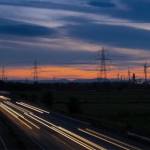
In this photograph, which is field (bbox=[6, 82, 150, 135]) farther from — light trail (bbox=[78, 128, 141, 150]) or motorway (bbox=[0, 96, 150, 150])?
motorway (bbox=[0, 96, 150, 150])

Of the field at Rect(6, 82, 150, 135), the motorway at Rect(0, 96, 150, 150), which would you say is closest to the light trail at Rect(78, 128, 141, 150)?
the motorway at Rect(0, 96, 150, 150)

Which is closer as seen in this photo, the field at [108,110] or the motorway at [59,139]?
the motorway at [59,139]

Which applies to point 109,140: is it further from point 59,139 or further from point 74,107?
point 74,107

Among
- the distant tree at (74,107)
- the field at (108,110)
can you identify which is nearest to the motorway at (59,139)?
the field at (108,110)

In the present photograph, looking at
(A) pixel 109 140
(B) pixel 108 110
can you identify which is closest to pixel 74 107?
(B) pixel 108 110

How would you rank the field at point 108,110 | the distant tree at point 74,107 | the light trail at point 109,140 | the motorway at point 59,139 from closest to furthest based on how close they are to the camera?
the light trail at point 109,140 < the motorway at point 59,139 < the field at point 108,110 < the distant tree at point 74,107

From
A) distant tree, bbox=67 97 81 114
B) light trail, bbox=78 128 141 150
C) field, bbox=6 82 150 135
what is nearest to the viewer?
light trail, bbox=78 128 141 150

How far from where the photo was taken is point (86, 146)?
28891 millimetres

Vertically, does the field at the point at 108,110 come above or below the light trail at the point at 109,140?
below

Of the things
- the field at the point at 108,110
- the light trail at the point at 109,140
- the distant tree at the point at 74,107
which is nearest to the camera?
the light trail at the point at 109,140

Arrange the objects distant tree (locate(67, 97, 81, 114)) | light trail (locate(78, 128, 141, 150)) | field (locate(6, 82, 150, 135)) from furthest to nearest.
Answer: distant tree (locate(67, 97, 81, 114))
field (locate(6, 82, 150, 135))
light trail (locate(78, 128, 141, 150))

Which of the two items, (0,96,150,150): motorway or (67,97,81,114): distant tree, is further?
(67,97,81,114): distant tree

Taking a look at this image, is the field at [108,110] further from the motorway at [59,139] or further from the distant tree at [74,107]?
the motorway at [59,139]

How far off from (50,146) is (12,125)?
17.1 m
